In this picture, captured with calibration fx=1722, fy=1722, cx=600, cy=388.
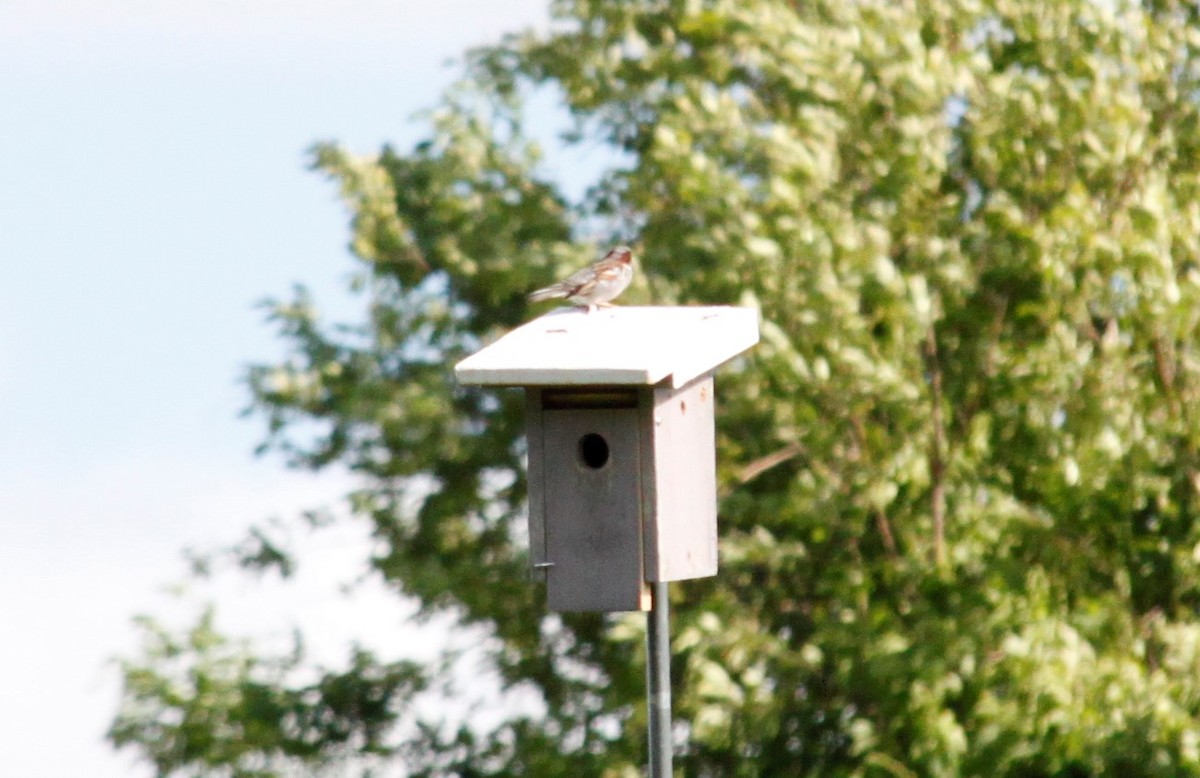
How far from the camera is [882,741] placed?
19.1 feet

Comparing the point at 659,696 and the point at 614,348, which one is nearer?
the point at 659,696

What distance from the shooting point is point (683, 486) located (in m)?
4.00

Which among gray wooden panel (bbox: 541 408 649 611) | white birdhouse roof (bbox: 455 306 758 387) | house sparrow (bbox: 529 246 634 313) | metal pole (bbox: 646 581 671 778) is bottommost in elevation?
metal pole (bbox: 646 581 671 778)

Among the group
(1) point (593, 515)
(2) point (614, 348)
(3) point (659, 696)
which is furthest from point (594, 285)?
(3) point (659, 696)

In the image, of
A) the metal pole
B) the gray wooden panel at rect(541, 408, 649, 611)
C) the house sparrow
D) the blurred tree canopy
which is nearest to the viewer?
the metal pole

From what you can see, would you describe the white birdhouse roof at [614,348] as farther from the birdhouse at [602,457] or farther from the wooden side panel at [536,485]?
the wooden side panel at [536,485]

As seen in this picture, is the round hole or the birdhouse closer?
the birdhouse

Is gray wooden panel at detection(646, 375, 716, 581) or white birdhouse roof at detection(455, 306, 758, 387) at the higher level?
white birdhouse roof at detection(455, 306, 758, 387)

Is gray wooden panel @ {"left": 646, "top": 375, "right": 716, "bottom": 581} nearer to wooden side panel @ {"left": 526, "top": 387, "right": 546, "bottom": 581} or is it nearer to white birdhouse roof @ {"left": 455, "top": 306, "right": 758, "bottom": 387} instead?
white birdhouse roof @ {"left": 455, "top": 306, "right": 758, "bottom": 387}

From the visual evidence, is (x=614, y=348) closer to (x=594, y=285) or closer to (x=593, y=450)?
(x=593, y=450)

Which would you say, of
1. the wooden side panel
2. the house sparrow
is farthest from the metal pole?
the house sparrow

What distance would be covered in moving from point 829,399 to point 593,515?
2.08 metres

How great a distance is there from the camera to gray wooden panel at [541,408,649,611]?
381 cm

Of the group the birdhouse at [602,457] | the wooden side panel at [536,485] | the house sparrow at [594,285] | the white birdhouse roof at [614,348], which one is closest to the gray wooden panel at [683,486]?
the birdhouse at [602,457]
